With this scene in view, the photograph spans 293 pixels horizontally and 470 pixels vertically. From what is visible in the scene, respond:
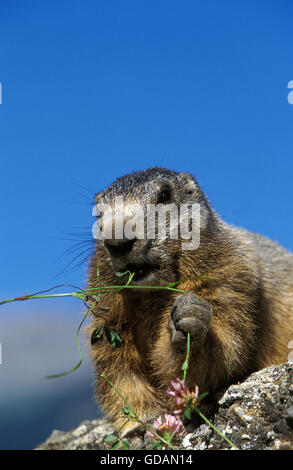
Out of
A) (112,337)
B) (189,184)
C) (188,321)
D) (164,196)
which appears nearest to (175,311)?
(188,321)

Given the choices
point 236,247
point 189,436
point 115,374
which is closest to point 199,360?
point 189,436

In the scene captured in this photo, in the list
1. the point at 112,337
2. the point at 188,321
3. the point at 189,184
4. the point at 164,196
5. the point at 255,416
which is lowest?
the point at 255,416

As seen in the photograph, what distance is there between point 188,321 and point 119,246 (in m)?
1.13

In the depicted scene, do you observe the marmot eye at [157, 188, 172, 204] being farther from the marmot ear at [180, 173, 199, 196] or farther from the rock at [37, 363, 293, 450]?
the rock at [37, 363, 293, 450]

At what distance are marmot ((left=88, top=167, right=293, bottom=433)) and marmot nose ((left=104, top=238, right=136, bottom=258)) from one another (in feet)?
0.04

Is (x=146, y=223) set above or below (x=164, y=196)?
below

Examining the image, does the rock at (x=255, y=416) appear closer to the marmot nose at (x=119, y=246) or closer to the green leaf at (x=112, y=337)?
the green leaf at (x=112, y=337)

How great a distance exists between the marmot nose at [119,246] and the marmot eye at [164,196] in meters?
1.03

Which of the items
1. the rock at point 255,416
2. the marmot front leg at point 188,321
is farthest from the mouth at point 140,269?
the rock at point 255,416

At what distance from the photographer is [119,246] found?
18.2ft

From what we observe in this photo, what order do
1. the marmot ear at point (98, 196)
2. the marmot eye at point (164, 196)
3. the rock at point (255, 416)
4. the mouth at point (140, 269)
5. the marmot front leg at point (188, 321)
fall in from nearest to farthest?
the rock at point (255, 416), the marmot front leg at point (188, 321), the mouth at point (140, 269), the marmot eye at point (164, 196), the marmot ear at point (98, 196)

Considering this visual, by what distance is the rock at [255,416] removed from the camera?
15.1 feet

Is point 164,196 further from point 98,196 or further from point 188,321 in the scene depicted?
point 188,321

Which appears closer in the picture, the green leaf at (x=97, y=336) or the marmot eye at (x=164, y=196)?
the green leaf at (x=97, y=336)
